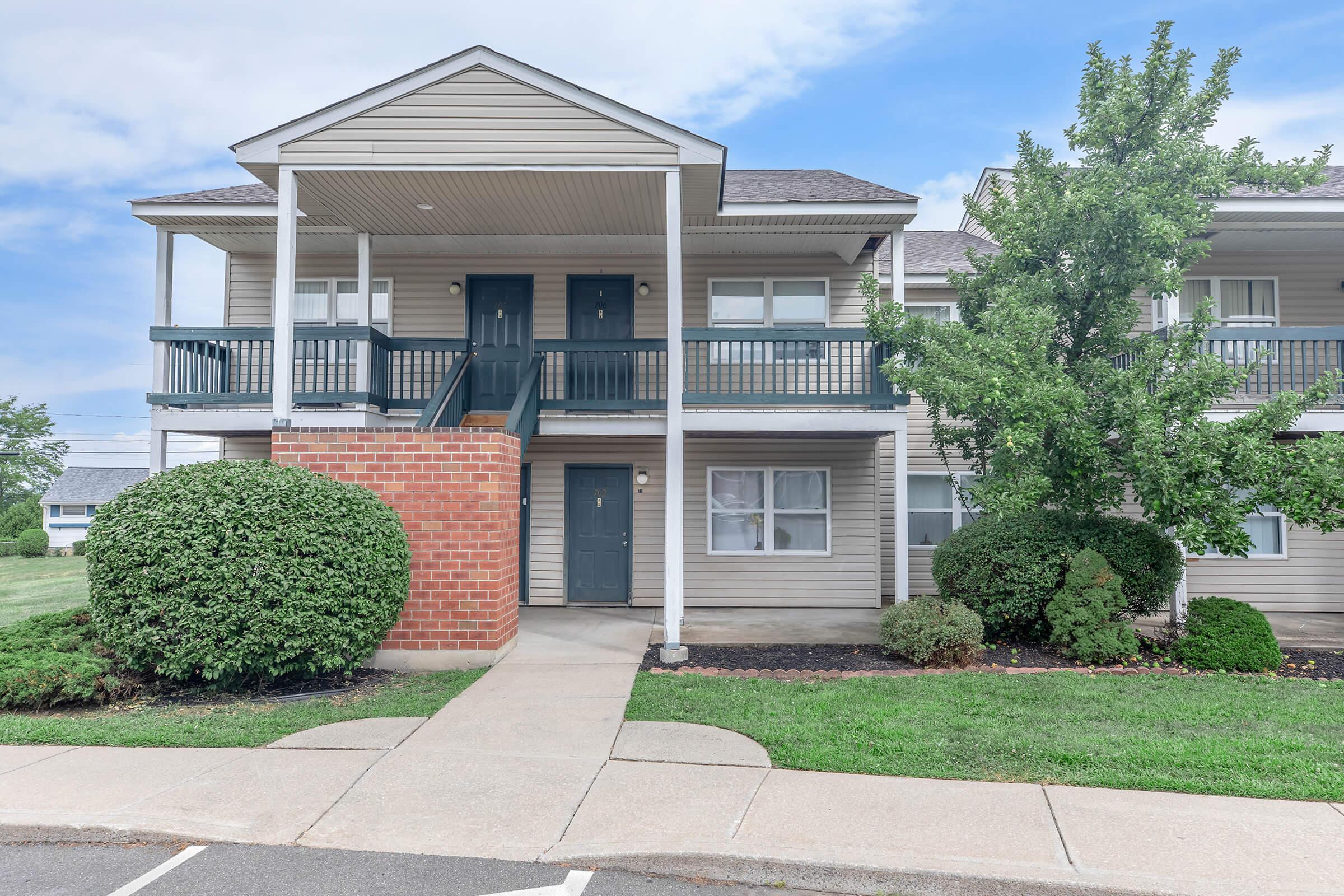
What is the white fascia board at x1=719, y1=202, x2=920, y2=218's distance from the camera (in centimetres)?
945

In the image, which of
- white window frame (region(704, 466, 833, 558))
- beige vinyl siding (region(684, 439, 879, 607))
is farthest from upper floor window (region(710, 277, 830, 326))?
white window frame (region(704, 466, 833, 558))

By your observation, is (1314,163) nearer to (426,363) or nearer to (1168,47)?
(1168,47)

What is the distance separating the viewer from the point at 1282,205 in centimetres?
983

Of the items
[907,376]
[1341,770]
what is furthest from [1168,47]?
[1341,770]

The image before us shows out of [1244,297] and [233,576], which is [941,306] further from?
[233,576]

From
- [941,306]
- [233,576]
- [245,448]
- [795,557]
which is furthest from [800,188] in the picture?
[245,448]

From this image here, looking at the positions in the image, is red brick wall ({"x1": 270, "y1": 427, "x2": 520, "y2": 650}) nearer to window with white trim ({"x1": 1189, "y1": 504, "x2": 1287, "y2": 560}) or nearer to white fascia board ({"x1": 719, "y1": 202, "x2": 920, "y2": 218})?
white fascia board ({"x1": 719, "y1": 202, "x2": 920, "y2": 218})

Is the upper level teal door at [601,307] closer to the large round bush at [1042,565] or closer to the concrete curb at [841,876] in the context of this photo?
the large round bush at [1042,565]

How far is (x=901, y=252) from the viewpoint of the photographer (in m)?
9.73

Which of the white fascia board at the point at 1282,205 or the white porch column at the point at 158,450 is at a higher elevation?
the white fascia board at the point at 1282,205

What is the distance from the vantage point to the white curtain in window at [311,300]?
38.9ft

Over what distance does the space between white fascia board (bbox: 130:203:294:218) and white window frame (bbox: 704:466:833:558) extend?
683cm

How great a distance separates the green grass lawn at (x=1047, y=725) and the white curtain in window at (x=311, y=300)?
25.7 ft

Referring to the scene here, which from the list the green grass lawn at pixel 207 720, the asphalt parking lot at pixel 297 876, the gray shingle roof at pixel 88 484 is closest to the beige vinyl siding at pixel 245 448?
the green grass lawn at pixel 207 720
